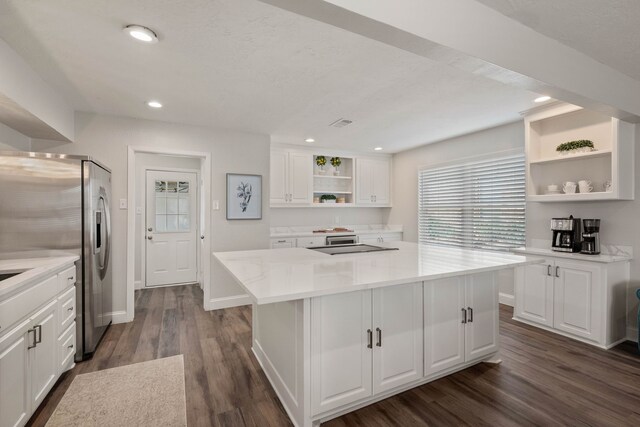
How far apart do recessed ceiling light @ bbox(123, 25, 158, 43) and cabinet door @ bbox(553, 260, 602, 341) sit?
4.00 metres

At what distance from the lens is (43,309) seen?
196 cm

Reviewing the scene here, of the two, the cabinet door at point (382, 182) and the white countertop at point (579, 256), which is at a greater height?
the cabinet door at point (382, 182)

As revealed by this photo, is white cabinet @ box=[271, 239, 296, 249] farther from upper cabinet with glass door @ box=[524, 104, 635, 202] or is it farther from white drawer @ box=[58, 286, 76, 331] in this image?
upper cabinet with glass door @ box=[524, 104, 635, 202]

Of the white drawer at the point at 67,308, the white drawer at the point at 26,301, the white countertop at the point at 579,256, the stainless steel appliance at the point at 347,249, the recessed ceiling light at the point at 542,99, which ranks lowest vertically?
the white drawer at the point at 67,308

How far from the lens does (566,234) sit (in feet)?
10.6

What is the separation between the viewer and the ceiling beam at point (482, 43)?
1.29 metres

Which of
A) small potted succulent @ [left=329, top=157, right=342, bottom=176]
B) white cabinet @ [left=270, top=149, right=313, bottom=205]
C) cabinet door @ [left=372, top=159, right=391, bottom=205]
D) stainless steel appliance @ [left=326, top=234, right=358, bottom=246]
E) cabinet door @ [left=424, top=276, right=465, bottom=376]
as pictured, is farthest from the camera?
cabinet door @ [left=372, top=159, right=391, bottom=205]

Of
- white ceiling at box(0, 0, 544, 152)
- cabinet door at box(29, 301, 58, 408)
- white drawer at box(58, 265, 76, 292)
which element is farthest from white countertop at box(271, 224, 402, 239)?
cabinet door at box(29, 301, 58, 408)

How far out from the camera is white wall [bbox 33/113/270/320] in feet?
11.2

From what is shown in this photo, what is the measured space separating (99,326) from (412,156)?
5053 mm

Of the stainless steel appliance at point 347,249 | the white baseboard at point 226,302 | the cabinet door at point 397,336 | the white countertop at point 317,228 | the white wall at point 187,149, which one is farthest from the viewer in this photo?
the white countertop at point 317,228

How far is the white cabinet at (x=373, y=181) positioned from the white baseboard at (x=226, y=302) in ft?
8.90

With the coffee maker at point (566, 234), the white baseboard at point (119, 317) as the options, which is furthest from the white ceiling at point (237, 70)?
the white baseboard at point (119, 317)

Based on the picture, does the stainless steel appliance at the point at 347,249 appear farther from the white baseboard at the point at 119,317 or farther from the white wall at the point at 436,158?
the white baseboard at the point at 119,317
